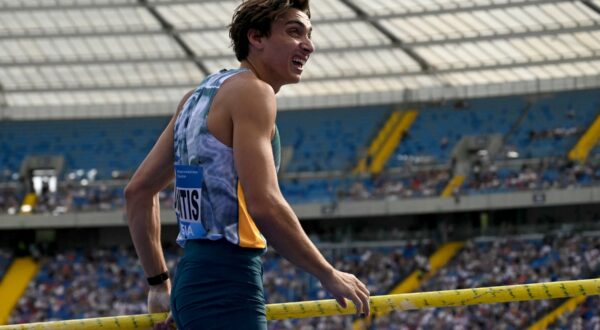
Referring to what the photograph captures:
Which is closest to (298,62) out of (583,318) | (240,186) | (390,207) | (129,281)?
(240,186)

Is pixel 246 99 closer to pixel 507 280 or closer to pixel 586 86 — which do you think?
pixel 507 280

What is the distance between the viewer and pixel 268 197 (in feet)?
13.5

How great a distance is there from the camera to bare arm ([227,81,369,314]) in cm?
411

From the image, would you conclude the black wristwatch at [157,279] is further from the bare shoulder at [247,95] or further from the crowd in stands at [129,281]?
the crowd in stands at [129,281]

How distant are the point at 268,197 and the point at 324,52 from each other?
43.7 m

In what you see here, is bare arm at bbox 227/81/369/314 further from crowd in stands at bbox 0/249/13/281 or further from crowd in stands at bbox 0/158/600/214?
crowd in stands at bbox 0/249/13/281

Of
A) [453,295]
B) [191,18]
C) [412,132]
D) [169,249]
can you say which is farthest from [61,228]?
[453,295]

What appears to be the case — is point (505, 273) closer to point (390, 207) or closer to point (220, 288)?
point (390, 207)

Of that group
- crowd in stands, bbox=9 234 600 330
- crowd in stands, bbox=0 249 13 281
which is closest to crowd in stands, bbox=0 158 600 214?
crowd in stands, bbox=0 249 13 281

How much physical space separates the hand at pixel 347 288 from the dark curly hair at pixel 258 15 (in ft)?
3.03

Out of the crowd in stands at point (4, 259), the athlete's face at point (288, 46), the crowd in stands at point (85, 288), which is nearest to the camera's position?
the athlete's face at point (288, 46)

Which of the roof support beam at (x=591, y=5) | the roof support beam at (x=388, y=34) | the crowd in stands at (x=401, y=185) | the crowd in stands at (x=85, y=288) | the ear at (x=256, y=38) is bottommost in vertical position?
the crowd in stands at (x=85, y=288)

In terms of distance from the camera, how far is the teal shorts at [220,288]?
13.8ft

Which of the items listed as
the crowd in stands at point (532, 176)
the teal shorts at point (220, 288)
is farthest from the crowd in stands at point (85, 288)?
the teal shorts at point (220, 288)
